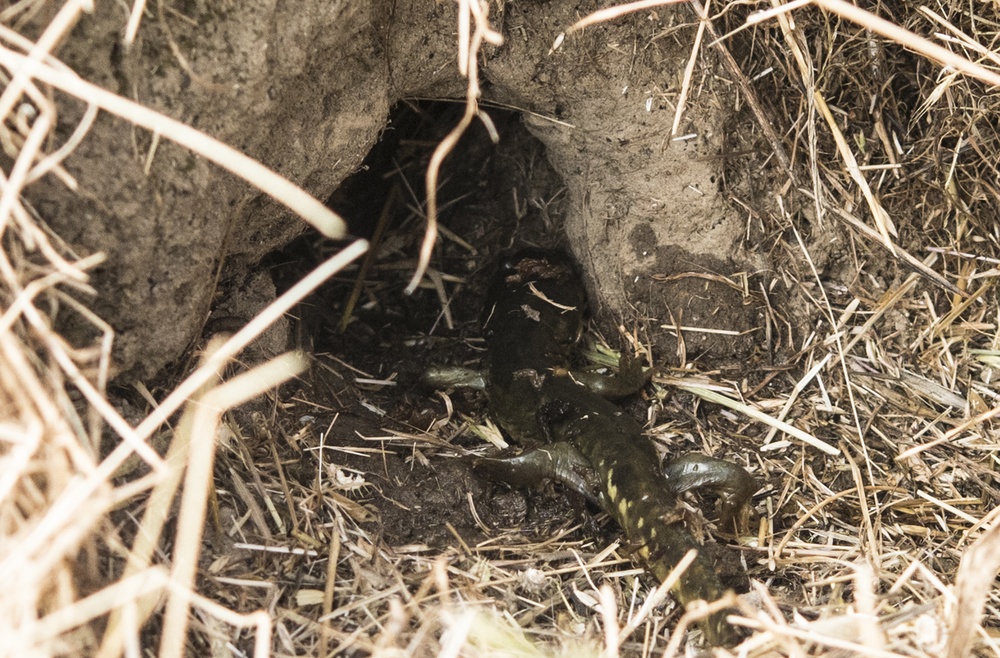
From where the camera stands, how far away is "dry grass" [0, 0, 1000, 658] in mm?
2486

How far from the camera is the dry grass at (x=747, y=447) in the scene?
8.16 feet

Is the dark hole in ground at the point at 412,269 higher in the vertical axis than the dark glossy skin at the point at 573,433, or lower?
higher

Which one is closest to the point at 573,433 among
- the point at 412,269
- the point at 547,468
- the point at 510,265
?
the point at 547,468

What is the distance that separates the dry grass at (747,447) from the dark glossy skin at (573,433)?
17 cm

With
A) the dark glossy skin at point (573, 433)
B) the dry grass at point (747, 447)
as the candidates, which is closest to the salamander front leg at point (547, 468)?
the dark glossy skin at point (573, 433)

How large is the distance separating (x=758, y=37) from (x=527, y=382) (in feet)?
6.10

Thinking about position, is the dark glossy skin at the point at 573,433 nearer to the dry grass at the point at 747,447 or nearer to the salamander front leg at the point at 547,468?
the salamander front leg at the point at 547,468

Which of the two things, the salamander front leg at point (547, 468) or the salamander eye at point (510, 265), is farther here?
the salamander eye at point (510, 265)

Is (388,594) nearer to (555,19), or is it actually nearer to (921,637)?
(921,637)

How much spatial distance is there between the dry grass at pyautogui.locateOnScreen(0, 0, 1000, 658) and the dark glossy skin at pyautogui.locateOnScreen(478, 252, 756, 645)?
170mm

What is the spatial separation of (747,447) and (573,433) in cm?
76

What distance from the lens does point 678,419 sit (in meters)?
4.36

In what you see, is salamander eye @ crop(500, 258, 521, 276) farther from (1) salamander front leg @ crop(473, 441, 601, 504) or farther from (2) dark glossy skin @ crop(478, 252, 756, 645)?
(1) salamander front leg @ crop(473, 441, 601, 504)

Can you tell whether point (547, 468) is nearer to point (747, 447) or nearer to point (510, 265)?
point (747, 447)
